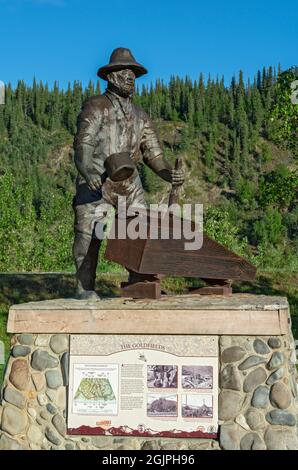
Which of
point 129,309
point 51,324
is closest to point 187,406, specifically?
point 129,309

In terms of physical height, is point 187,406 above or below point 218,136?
below

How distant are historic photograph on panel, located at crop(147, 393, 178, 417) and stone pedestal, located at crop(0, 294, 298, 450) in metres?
0.20

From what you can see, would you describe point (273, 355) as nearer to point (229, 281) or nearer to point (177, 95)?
point (229, 281)

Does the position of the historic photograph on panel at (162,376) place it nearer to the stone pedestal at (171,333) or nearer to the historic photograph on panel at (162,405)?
the historic photograph on panel at (162,405)

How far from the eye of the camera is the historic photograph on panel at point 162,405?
5.28 m

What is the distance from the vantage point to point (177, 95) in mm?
86312

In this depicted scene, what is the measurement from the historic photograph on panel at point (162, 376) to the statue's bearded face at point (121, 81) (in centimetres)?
234

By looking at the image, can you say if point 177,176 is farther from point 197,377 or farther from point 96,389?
point 96,389

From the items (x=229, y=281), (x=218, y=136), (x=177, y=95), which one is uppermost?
(x=177, y=95)

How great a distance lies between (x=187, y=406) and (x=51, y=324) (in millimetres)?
1147

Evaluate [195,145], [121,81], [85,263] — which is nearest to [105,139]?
[121,81]

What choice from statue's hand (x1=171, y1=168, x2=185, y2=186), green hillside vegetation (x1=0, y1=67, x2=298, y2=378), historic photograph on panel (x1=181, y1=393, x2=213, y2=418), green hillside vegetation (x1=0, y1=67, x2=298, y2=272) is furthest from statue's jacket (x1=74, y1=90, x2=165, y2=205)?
green hillside vegetation (x1=0, y1=67, x2=298, y2=272)

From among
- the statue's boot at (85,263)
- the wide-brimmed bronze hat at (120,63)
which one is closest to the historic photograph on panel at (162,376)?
the statue's boot at (85,263)

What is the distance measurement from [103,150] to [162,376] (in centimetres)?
196
